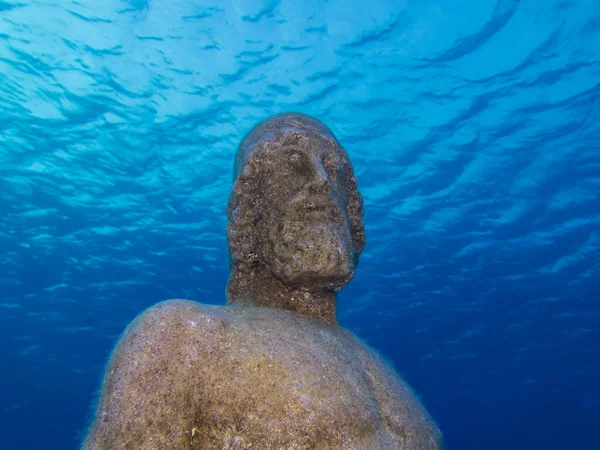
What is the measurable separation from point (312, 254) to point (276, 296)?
0.80 m

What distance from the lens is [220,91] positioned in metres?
14.8

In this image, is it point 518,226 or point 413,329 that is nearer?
point 518,226

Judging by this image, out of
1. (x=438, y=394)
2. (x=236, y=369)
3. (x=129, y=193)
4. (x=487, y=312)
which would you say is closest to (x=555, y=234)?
(x=487, y=312)

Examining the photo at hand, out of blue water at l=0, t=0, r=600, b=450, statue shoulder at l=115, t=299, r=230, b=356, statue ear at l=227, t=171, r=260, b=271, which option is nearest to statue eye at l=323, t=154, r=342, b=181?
statue ear at l=227, t=171, r=260, b=271

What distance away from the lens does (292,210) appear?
416 cm

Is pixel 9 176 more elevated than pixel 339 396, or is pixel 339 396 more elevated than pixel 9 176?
pixel 9 176

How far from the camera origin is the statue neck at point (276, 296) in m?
4.41

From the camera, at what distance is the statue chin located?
4.01 meters

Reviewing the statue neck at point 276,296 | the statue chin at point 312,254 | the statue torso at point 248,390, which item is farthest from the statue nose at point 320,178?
the statue torso at point 248,390

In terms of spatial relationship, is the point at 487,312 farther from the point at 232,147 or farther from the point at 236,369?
the point at 236,369

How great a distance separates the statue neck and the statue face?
0.57ft

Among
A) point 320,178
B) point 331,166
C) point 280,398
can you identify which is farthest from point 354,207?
point 280,398

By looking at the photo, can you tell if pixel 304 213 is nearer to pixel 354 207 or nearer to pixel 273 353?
pixel 354 207

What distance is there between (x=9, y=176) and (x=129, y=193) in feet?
17.2
